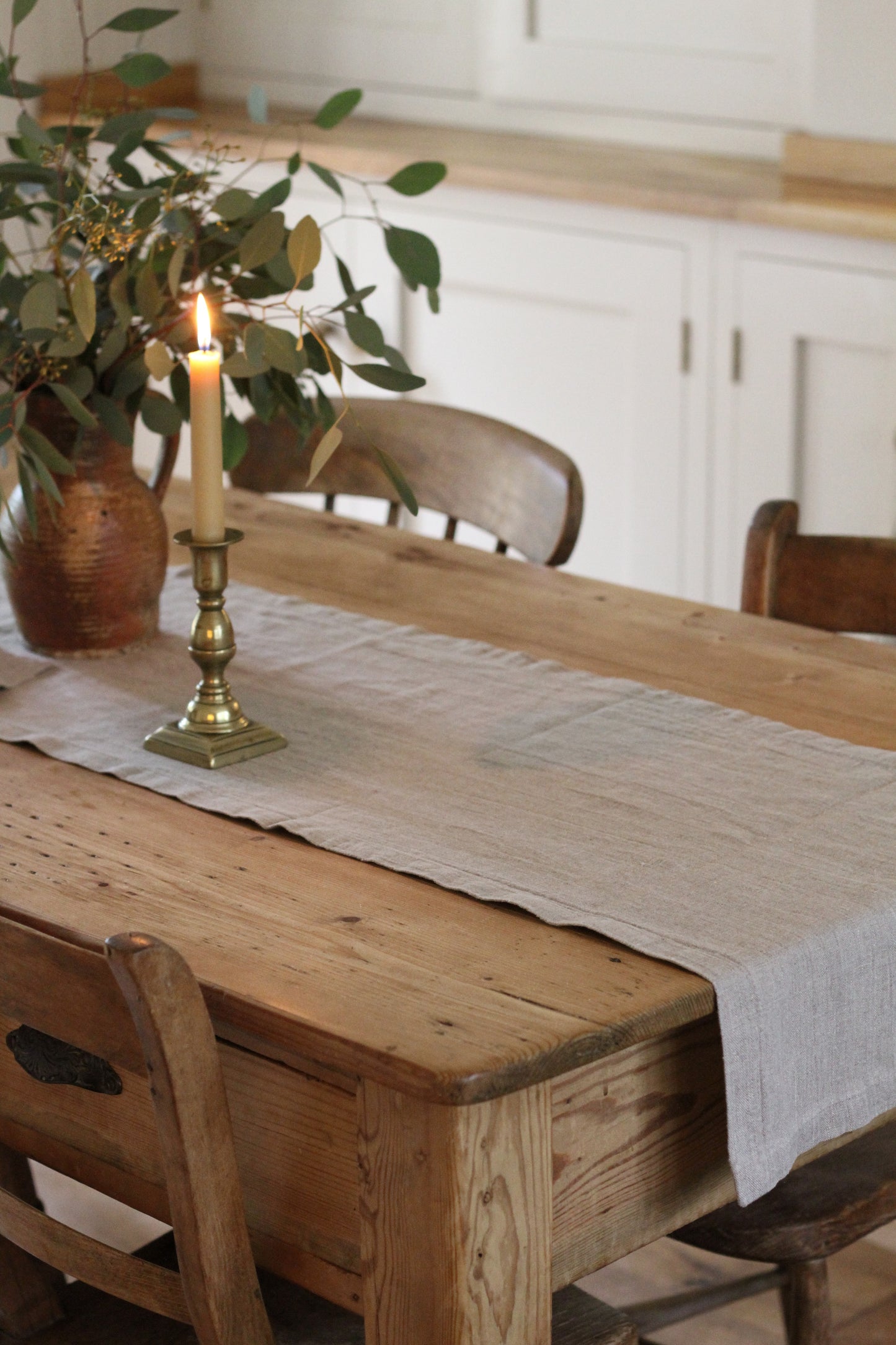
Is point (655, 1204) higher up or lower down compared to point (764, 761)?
lower down

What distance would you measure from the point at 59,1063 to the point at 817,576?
0.84 meters

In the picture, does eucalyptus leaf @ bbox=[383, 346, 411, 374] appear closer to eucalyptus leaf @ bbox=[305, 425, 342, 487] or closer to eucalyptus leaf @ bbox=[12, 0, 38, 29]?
eucalyptus leaf @ bbox=[305, 425, 342, 487]

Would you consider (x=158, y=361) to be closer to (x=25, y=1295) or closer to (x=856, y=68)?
(x=25, y=1295)

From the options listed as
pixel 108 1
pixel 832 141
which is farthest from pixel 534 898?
pixel 108 1

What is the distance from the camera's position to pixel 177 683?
130cm

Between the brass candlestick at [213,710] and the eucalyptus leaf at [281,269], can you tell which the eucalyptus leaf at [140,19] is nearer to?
the eucalyptus leaf at [281,269]

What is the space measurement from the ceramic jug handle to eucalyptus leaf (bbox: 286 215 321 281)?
28 centimetres

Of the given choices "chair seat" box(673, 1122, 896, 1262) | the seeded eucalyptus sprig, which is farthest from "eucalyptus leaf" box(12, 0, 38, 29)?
"chair seat" box(673, 1122, 896, 1262)

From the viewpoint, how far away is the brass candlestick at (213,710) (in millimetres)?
1160

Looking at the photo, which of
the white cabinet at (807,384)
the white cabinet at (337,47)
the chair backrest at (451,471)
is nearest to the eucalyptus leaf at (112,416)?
the chair backrest at (451,471)

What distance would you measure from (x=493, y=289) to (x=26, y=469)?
5.41 feet

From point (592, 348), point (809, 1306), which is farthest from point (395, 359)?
point (592, 348)

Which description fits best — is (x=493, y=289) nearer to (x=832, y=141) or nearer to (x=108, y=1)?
(x=832, y=141)

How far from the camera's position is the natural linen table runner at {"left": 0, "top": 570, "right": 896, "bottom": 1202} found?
907 mm
